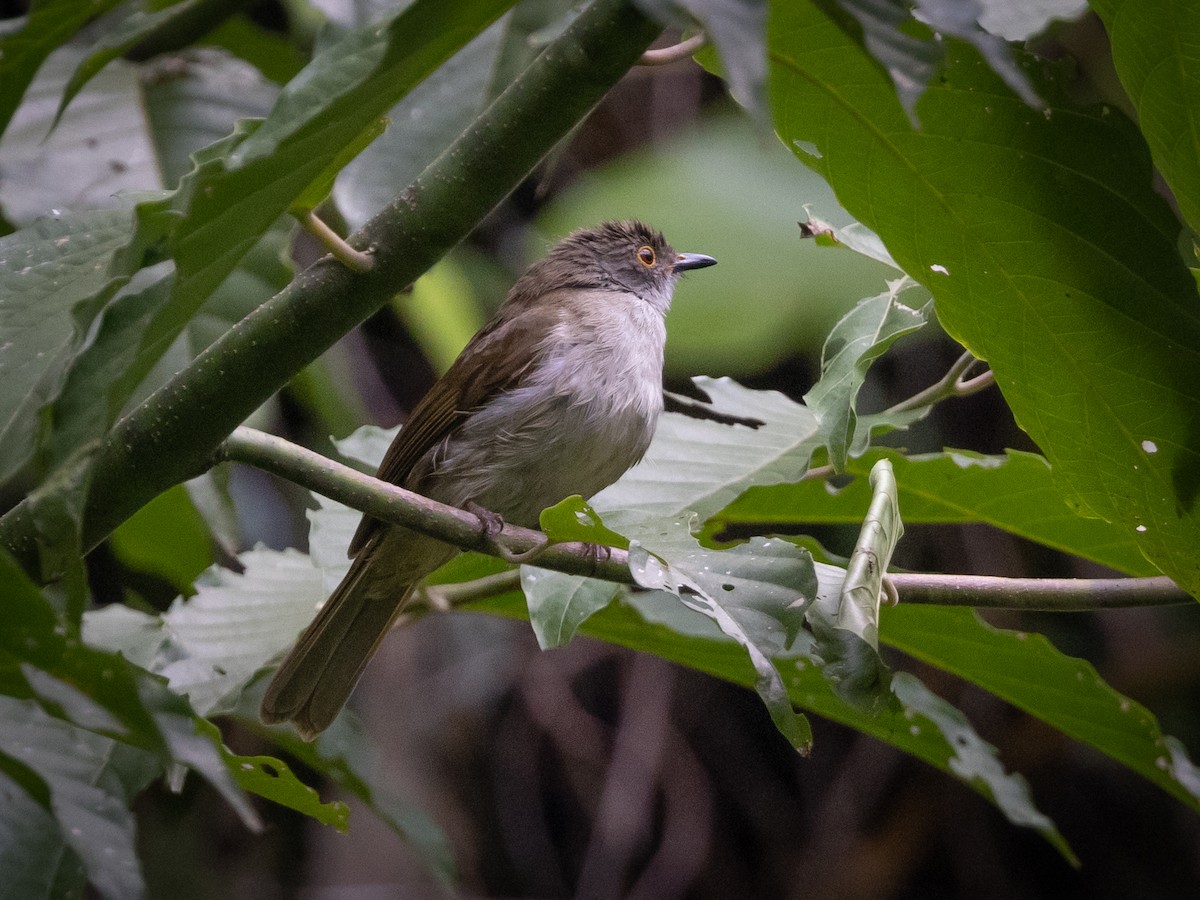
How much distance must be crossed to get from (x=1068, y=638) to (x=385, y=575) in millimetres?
4072

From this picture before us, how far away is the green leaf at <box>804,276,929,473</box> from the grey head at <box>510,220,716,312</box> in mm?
1817

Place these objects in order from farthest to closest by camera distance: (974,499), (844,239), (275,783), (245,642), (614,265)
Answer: (614,265) < (245,642) < (974,499) < (844,239) < (275,783)

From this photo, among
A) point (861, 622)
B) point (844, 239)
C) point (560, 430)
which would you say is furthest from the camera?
point (560, 430)

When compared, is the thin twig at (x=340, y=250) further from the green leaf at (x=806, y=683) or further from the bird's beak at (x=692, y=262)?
the bird's beak at (x=692, y=262)

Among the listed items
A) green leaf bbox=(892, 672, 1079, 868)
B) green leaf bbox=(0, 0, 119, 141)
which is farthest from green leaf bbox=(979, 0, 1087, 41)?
green leaf bbox=(892, 672, 1079, 868)

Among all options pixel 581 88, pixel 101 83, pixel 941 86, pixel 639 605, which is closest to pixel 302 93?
pixel 581 88

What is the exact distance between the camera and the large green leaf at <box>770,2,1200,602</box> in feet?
5.12

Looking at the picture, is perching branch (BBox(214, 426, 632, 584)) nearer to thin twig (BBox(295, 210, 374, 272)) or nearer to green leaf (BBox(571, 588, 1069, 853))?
thin twig (BBox(295, 210, 374, 272))

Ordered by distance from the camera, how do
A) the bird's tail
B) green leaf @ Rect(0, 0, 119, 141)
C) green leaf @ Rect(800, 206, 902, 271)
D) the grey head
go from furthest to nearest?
the grey head
the bird's tail
green leaf @ Rect(800, 206, 902, 271)
green leaf @ Rect(0, 0, 119, 141)

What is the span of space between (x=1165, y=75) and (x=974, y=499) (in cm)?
104

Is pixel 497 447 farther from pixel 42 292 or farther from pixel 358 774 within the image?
pixel 42 292

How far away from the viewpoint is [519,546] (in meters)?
2.05

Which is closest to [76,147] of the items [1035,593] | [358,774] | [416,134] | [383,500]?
[416,134]

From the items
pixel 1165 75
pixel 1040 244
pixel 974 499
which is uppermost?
pixel 1165 75
